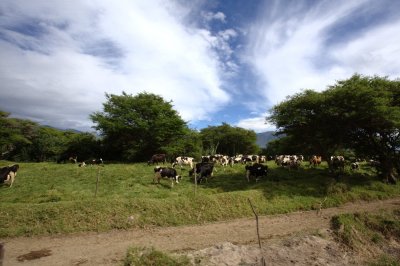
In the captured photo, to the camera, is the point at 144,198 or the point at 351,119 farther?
the point at 351,119

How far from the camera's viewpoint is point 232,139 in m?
70.6

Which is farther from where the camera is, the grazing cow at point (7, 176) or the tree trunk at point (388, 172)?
the tree trunk at point (388, 172)

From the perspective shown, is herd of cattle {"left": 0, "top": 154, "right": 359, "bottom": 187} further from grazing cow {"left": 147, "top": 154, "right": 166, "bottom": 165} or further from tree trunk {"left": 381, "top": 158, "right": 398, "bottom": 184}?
tree trunk {"left": 381, "top": 158, "right": 398, "bottom": 184}

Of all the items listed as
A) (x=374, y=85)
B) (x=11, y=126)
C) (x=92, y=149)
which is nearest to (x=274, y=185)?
(x=374, y=85)

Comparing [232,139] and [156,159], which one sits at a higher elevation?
[232,139]

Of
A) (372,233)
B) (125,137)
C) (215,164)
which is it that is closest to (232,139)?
(125,137)

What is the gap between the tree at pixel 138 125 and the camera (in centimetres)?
3378

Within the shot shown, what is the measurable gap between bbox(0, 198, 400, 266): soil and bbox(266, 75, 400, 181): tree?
8.99m

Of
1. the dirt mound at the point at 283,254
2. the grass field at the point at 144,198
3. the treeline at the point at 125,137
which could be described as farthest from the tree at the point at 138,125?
the dirt mound at the point at 283,254

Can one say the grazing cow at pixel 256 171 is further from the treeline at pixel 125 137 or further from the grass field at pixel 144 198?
the treeline at pixel 125 137

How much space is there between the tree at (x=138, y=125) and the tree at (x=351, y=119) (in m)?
15.5

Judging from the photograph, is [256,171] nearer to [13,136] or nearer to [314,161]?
[314,161]

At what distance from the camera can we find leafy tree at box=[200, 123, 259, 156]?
70000 millimetres

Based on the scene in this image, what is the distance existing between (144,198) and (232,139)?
56.4 metres
